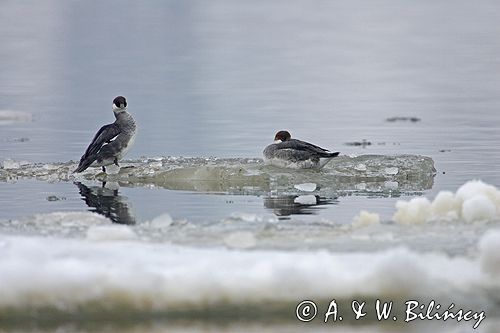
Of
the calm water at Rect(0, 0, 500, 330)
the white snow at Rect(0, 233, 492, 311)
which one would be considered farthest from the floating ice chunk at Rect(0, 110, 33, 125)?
the white snow at Rect(0, 233, 492, 311)

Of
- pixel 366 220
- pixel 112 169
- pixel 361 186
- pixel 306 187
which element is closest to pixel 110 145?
pixel 112 169

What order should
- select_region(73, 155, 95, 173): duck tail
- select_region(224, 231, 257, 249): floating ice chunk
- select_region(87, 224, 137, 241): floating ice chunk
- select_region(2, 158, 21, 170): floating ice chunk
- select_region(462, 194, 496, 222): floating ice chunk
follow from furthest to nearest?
select_region(2, 158, 21, 170): floating ice chunk → select_region(73, 155, 95, 173): duck tail → select_region(462, 194, 496, 222): floating ice chunk → select_region(87, 224, 137, 241): floating ice chunk → select_region(224, 231, 257, 249): floating ice chunk

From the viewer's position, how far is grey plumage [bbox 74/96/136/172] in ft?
39.3

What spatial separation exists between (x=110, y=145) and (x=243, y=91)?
331 inches

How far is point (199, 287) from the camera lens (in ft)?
20.0

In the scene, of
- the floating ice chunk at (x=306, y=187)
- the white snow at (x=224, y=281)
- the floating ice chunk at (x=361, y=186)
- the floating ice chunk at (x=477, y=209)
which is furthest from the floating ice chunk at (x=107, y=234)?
the floating ice chunk at (x=361, y=186)

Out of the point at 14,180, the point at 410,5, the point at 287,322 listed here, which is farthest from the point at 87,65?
the point at 410,5

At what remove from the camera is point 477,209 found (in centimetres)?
774

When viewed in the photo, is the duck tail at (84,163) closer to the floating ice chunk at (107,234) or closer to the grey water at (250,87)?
the grey water at (250,87)

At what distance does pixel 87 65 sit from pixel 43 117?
908cm

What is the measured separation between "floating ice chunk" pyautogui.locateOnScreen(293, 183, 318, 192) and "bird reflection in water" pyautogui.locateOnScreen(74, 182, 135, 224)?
1.44 m

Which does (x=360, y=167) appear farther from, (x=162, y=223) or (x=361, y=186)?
(x=162, y=223)

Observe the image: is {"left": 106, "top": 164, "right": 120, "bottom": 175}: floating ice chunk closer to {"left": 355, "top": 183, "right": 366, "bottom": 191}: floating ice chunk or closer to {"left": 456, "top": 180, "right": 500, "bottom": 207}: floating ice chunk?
{"left": 355, "top": 183, "right": 366, "bottom": 191}: floating ice chunk

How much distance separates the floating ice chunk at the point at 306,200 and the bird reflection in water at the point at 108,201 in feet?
4.28
